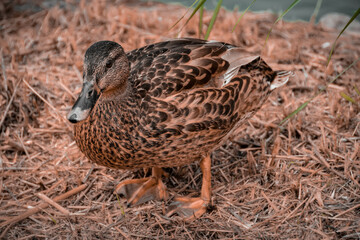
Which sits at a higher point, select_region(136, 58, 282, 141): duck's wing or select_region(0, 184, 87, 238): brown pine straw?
select_region(136, 58, 282, 141): duck's wing

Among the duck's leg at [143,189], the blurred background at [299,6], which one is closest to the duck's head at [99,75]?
the duck's leg at [143,189]

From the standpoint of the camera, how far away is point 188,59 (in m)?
2.57

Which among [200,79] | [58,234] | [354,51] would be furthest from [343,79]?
[58,234]

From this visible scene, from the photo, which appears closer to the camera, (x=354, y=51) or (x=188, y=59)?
(x=188, y=59)

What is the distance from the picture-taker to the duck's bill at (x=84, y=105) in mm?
2041

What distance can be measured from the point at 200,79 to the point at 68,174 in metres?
1.32

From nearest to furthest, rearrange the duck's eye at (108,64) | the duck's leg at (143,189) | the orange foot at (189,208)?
the duck's eye at (108,64) → the orange foot at (189,208) → the duck's leg at (143,189)

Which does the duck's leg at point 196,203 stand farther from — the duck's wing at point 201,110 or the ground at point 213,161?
the duck's wing at point 201,110

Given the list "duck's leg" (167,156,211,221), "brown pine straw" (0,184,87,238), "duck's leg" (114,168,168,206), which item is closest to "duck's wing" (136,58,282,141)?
"duck's leg" (167,156,211,221)

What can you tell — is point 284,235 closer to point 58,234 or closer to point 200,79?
point 200,79

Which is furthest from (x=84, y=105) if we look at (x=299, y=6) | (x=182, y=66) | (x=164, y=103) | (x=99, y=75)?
(x=299, y=6)

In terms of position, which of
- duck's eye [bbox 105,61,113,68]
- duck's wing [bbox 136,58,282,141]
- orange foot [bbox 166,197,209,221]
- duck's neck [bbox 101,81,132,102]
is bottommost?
orange foot [bbox 166,197,209,221]

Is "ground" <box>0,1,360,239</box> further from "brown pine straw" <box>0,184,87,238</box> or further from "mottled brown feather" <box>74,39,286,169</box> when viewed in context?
"mottled brown feather" <box>74,39,286,169</box>

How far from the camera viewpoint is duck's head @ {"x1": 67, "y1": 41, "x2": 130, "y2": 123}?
6.88 ft
